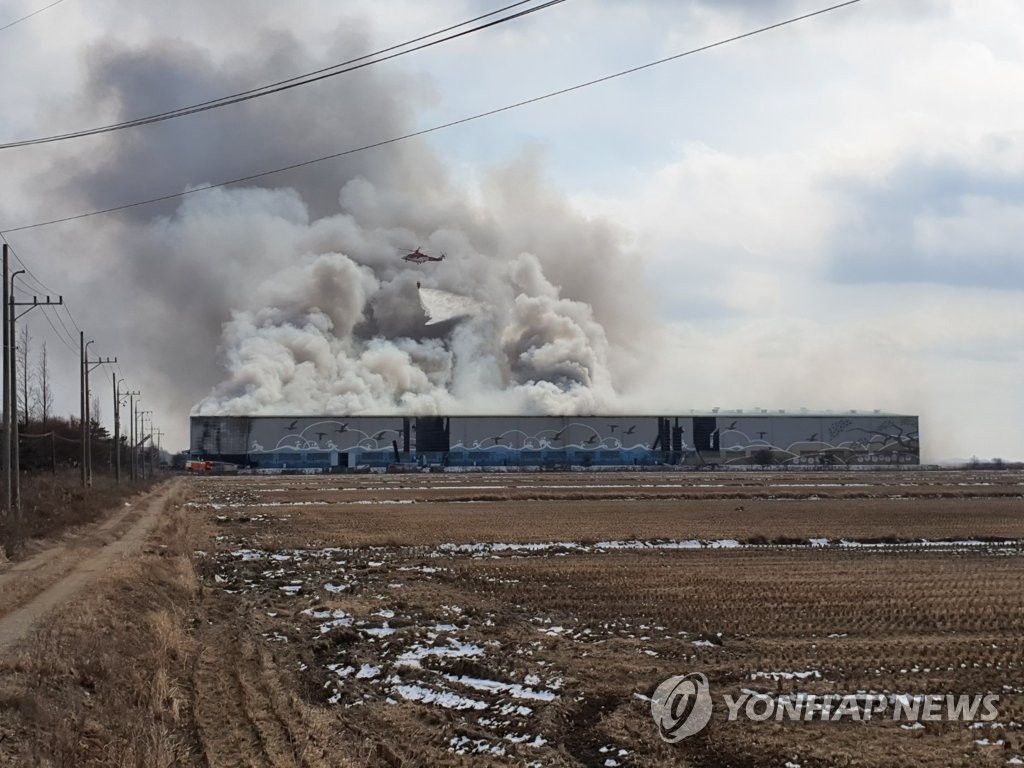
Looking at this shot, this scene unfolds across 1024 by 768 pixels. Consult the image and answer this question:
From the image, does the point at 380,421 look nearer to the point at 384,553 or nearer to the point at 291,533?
the point at 291,533

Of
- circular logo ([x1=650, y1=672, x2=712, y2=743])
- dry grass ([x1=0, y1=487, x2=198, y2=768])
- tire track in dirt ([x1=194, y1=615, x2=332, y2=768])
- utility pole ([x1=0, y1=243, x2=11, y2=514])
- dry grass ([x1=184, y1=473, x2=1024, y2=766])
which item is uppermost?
utility pole ([x1=0, y1=243, x2=11, y2=514])

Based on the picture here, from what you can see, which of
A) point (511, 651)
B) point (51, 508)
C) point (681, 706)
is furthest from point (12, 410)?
point (681, 706)

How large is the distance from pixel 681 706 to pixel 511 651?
10.4ft

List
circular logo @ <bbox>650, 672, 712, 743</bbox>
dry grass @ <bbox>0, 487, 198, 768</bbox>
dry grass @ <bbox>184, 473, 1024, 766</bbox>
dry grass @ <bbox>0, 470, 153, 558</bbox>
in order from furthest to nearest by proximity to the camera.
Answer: dry grass @ <bbox>0, 470, 153, 558</bbox>, circular logo @ <bbox>650, 672, 712, 743</bbox>, dry grass @ <bbox>184, 473, 1024, 766</bbox>, dry grass @ <bbox>0, 487, 198, 768</bbox>

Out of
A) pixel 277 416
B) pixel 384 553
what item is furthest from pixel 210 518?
pixel 277 416

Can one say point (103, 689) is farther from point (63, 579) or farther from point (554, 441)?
point (554, 441)

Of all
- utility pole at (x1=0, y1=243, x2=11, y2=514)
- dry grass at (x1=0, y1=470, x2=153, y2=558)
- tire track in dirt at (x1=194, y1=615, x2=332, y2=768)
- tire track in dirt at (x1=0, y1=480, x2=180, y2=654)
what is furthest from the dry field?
utility pole at (x1=0, y1=243, x2=11, y2=514)

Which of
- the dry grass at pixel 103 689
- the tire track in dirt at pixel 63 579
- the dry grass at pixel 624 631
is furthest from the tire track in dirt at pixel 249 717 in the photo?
the tire track in dirt at pixel 63 579

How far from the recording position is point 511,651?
1241 centimetres

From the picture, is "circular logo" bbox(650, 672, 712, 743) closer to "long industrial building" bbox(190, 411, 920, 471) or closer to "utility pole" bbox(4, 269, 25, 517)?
"utility pole" bbox(4, 269, 25, 517)

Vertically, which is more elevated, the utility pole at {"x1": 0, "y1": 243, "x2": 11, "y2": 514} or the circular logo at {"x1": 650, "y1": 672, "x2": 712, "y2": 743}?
the utility pole at {"x1": 0, "y1": 243, "x2": 11, "y2": 514}

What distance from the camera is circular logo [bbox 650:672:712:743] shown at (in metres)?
8.96

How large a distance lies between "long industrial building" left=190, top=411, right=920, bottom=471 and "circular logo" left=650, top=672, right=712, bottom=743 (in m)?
98.2

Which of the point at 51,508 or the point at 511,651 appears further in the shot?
the point at 51,508
